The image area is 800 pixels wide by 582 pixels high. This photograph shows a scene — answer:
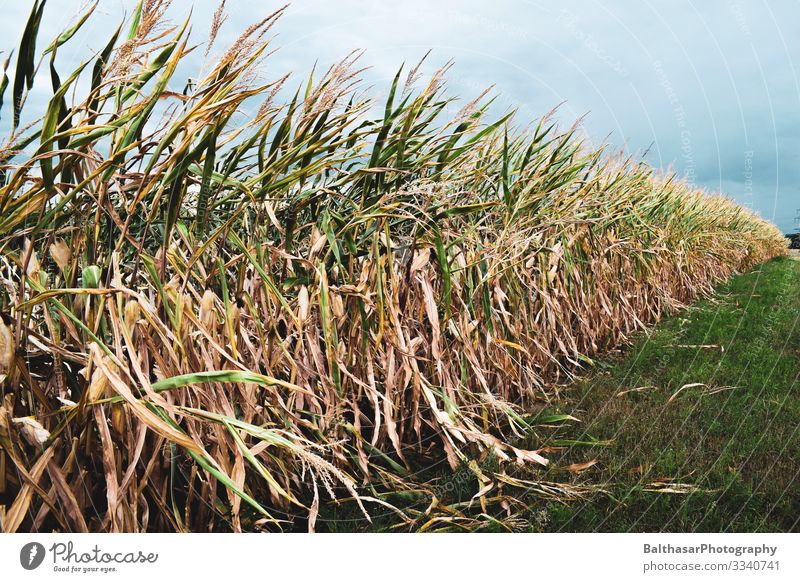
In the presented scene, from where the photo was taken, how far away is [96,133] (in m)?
Result: 1.38

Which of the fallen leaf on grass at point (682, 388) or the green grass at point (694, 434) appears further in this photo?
the fallen leaf on grass at point (682, 388)

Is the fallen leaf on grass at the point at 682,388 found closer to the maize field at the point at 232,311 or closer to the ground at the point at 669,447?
the ground at the point at 669,447

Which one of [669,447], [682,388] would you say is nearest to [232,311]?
[669,447]

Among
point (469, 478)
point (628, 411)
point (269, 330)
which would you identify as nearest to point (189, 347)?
point (269, 330)

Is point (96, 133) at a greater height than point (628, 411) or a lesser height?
greater

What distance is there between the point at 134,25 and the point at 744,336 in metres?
4.57

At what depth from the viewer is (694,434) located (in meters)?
2.70

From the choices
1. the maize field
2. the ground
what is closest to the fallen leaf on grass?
the ground

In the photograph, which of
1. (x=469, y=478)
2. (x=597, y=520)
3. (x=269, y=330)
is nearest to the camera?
(x=269, y=330)

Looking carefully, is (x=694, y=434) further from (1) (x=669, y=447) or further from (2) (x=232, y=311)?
(2) (x=232, y=311)

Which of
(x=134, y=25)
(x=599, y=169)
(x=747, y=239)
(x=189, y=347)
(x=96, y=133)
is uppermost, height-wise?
(x=747, y=239)

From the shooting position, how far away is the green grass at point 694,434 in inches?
80.7

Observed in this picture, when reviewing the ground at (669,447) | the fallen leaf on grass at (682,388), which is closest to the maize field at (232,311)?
the ground at (669,447)
